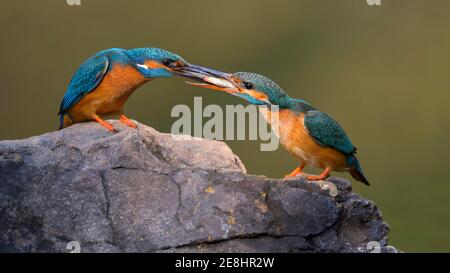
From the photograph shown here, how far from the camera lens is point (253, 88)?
17.2 ft

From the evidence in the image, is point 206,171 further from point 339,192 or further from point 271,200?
point 339,192

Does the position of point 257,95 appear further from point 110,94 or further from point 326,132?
point 110,94

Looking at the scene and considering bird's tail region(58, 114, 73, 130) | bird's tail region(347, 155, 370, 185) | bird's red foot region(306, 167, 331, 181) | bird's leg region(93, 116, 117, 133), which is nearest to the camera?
bird's red foot region(306, 167, 331, 181)

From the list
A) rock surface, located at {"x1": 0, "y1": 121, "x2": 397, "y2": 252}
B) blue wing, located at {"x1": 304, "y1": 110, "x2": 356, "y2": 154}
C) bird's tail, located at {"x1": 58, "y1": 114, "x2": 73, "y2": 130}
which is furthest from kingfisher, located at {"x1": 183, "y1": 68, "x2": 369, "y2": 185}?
bird's tail, located at {"x1": 58, "y1": 114, "x2": 73, "y2": 130}

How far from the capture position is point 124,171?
510 centimetres

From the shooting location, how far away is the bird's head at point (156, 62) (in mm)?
5422

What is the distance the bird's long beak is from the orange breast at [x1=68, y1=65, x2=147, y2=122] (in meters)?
0.30

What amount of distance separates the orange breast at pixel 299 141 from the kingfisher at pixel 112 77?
740 mm

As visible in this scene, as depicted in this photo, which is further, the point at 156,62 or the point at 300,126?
the point at 156,62

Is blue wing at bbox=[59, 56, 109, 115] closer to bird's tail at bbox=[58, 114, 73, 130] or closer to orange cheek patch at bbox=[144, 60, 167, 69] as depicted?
bird's tail at bbox=[58, 114, 73, 130]

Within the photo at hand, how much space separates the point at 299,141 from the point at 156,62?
3.64 ft

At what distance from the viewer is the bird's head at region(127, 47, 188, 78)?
17.8 feet

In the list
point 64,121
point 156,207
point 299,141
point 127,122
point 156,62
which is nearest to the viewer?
point 156,207

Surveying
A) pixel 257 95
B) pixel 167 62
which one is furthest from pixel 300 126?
pixel 167 62
